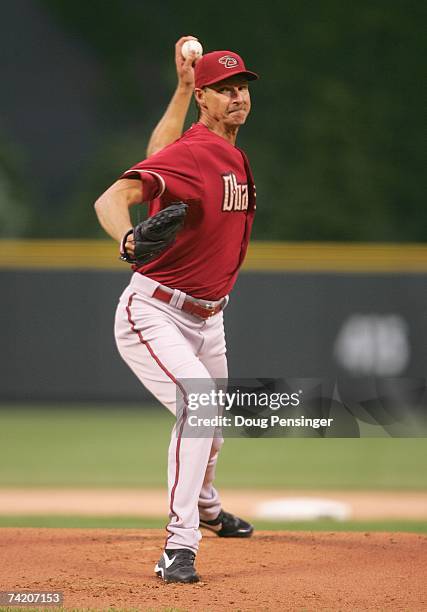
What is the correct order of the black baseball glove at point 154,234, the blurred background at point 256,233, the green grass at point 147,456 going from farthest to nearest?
the blurred background at point 256,233, the green grass at point 147,456, the black baseball glove at point 154,234

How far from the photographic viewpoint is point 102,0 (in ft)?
65.5

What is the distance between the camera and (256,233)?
13227mm

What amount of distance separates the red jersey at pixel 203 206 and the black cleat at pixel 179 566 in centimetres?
88

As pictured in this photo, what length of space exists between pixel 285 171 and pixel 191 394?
10843 millimetres

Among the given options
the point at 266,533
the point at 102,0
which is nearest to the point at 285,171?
the point at 102,0

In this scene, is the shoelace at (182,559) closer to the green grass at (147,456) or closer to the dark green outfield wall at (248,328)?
the green grass at (147,456)

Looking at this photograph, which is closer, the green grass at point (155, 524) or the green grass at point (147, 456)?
the green grass at point (155, 524)

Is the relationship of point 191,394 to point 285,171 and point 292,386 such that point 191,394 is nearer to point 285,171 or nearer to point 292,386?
point 292,386

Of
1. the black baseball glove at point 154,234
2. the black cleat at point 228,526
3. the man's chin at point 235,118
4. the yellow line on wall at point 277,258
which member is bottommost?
the black cleat at point 228,526

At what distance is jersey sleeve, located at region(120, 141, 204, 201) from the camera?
3.45m

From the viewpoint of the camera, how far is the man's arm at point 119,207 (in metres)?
3.29

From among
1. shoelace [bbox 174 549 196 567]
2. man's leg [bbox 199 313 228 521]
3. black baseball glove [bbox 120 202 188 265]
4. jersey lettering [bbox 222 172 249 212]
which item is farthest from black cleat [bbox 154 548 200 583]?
jersey lettering [bbox 222 172 249 212]

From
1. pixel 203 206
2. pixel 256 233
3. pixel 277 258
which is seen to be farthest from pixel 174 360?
pixel 256 233

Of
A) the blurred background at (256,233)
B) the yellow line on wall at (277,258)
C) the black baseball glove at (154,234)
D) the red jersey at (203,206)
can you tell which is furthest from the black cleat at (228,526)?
the yellow line on wall at (277,258)
